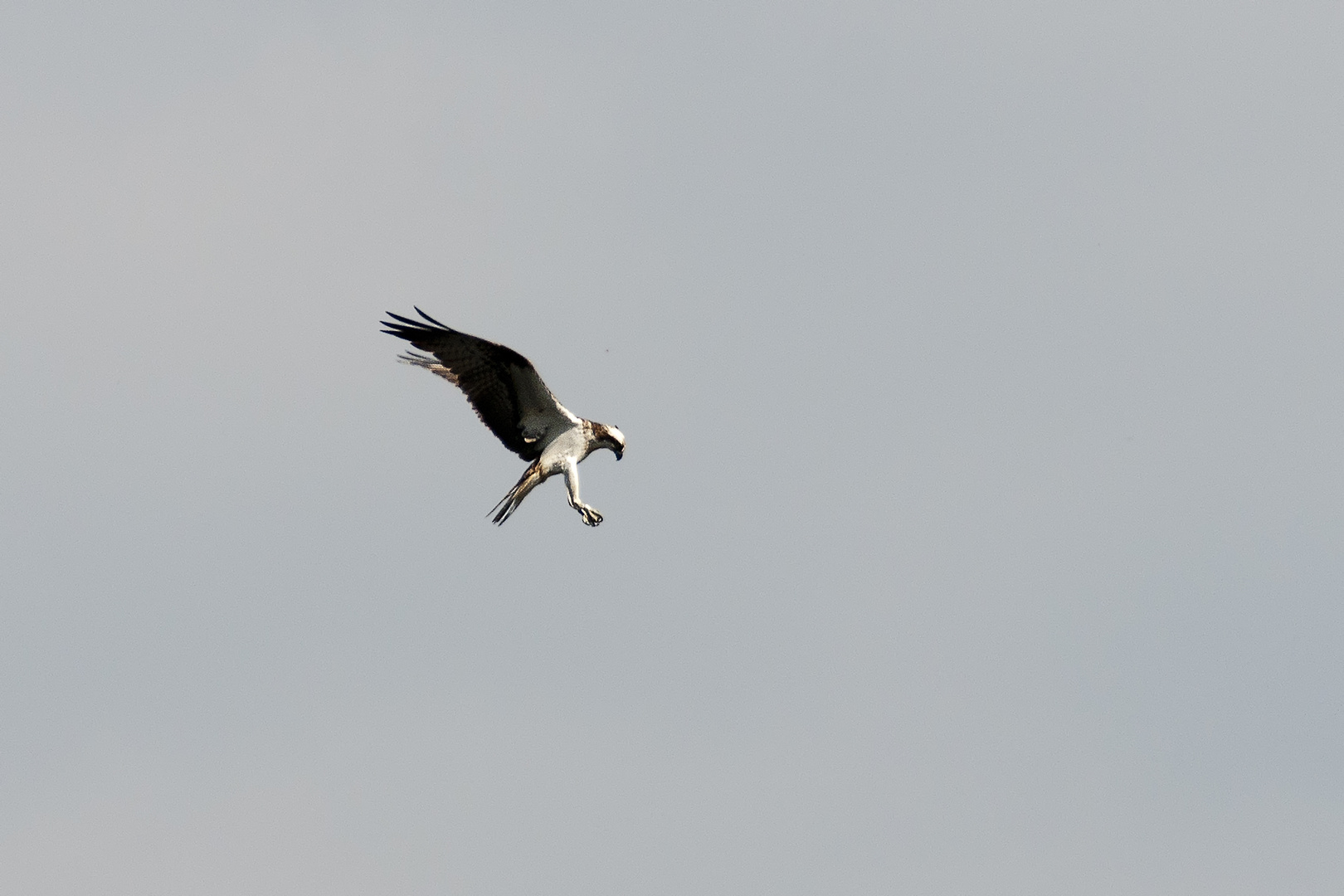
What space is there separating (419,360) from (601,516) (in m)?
2.83

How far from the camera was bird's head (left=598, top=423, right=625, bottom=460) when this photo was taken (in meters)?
34.4

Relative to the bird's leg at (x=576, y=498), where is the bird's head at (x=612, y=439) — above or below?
above

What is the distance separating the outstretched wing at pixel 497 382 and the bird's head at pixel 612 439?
38 cm

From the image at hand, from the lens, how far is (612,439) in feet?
113

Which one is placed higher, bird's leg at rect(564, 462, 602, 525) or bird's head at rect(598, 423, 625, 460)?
bird's head at rect(598, 423, 625, 460)

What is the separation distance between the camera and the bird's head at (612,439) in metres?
34.4

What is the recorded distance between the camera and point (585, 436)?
34.3m

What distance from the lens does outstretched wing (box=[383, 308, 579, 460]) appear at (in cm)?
3322

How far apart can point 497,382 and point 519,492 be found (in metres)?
1.32

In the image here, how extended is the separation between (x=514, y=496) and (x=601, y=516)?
106cm

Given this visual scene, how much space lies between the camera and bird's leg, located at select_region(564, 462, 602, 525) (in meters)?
33.7

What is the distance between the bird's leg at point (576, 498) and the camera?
111 feet

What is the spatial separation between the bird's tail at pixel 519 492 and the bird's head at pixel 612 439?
2.79 ft

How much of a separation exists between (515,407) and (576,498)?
130 centimetres
